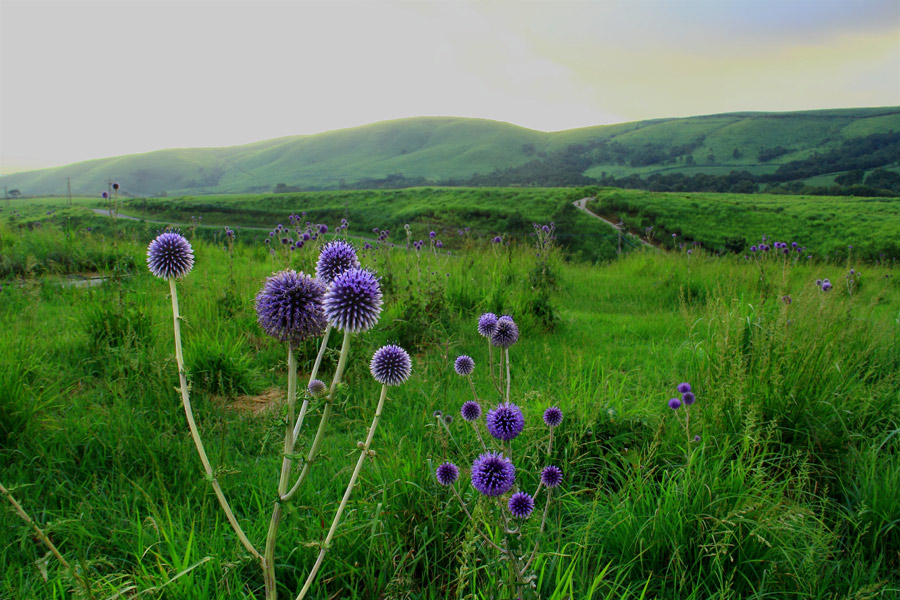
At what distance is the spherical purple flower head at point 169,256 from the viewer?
2.07 m

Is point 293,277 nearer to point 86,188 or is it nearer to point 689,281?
point 689,281

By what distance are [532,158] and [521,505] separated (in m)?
154

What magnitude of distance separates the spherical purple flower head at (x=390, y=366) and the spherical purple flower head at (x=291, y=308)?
0.33 meters

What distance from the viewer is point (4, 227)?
1247 centimetres

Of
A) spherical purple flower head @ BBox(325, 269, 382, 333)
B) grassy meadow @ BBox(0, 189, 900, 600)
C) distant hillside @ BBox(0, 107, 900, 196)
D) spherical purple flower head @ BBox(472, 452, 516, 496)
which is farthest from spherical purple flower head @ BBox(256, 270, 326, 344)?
distant hillside @ BBox(0, 107, 900, 196)

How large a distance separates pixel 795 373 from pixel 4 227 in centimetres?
1736

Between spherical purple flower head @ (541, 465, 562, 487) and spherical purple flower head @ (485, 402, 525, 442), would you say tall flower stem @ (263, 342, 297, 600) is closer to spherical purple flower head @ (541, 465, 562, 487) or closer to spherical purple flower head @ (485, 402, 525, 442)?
spherical purple flower head @ (485, 402, 525, 442)

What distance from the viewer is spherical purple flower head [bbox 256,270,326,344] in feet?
5.74

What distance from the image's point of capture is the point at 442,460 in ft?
9.77

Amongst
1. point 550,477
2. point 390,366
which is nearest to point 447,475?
point 550,477

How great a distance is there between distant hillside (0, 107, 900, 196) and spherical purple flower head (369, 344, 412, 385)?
97685 millimetres

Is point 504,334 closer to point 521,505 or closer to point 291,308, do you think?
point 521,505

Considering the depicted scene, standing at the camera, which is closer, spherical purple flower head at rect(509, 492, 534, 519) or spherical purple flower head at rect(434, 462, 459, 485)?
spherical purple flower head at rect(509, 492, 534, 519)

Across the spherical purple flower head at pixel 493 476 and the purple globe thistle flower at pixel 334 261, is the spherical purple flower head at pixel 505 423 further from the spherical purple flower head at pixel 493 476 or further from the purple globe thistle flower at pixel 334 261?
the purple globe thistle flower at pixel 334 261
